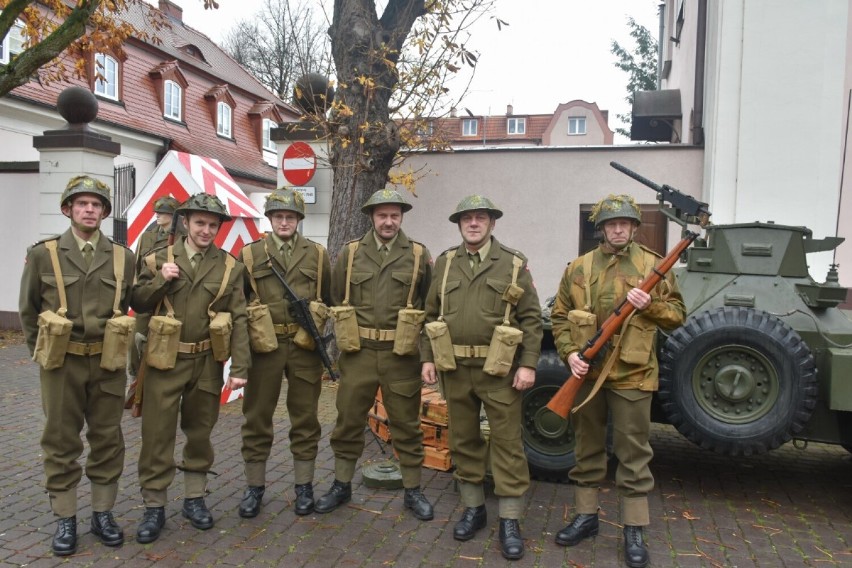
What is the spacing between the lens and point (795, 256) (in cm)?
554

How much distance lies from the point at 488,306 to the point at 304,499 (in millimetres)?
1798

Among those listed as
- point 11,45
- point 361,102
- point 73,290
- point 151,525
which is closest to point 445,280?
point 73,290

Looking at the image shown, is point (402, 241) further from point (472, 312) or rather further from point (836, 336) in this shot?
point (836, 336)

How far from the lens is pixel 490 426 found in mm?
4535

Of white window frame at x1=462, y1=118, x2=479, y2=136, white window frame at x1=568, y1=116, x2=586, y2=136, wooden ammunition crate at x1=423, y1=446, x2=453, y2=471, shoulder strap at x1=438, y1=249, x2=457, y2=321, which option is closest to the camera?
shoulder strap at x1=438, y1=249, x2=457, y2=321

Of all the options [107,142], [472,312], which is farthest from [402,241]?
[107,142]

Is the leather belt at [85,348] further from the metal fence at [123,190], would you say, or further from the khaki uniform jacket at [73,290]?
the metal fence at [123,190]

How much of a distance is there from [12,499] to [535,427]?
3.70m

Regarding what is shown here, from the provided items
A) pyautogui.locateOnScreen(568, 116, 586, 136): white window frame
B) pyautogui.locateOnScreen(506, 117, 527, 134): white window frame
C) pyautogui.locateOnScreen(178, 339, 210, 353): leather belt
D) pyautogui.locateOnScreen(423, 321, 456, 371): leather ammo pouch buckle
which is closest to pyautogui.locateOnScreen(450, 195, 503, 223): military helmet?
pyautogui.locateOnScreen(423, 321, 456, 371): leather ammo pouch buckle

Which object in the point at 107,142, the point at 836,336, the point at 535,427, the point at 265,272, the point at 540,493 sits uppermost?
the point at 107,142

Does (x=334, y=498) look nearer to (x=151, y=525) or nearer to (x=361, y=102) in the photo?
(x=151, y=525)

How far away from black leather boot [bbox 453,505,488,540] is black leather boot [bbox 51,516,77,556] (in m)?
2.21

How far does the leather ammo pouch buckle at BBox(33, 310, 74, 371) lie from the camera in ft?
13.3

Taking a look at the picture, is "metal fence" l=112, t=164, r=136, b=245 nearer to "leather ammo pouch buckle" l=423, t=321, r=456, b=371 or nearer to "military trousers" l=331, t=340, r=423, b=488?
"military trousers" l=331, t=340, r=423, b=488
